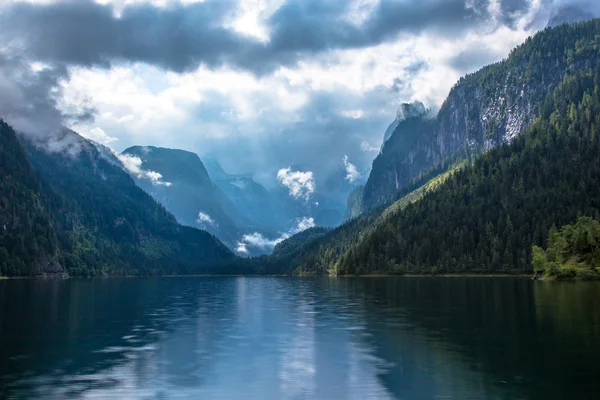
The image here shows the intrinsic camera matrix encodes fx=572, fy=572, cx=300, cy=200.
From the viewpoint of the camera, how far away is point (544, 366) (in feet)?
146

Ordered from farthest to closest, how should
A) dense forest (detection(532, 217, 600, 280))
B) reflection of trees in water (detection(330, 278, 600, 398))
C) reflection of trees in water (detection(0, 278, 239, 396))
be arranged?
dense forest (detection(532, 217, 600, 280)), reflection of trees in water (detection(0, 278, 239, 396)), reflection of trees in water (detection(330, 278, 600, 398))

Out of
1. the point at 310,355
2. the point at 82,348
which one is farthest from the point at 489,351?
the point at 82,348

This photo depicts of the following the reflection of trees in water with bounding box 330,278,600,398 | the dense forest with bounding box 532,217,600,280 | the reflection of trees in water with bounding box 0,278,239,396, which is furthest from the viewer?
the dense forest with bounding box 532,217,600,280

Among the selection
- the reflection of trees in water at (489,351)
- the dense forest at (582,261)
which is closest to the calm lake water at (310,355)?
the reflection of trees in water at (489,351)

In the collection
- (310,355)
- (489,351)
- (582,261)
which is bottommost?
(310,355)

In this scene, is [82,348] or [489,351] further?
[82,348]

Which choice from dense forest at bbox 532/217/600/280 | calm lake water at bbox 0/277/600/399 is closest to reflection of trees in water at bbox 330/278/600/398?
calm lake water at bbox 0/277/600/399

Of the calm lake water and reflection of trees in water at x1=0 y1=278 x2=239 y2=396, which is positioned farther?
reflection of trees in water at x1=0 y1=278 x2=239 y2=396

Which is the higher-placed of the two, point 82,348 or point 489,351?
point 489,351

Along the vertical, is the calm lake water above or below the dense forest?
below

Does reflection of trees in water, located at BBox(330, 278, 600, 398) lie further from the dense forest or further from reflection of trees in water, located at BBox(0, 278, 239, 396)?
the dense forest

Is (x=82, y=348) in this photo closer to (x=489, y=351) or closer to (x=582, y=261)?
(x=489, y=351)

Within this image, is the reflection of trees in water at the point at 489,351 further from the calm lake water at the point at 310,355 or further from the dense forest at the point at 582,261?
the dense forest at the point at 582,261

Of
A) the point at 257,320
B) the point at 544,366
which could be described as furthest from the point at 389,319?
the point at 544,366
